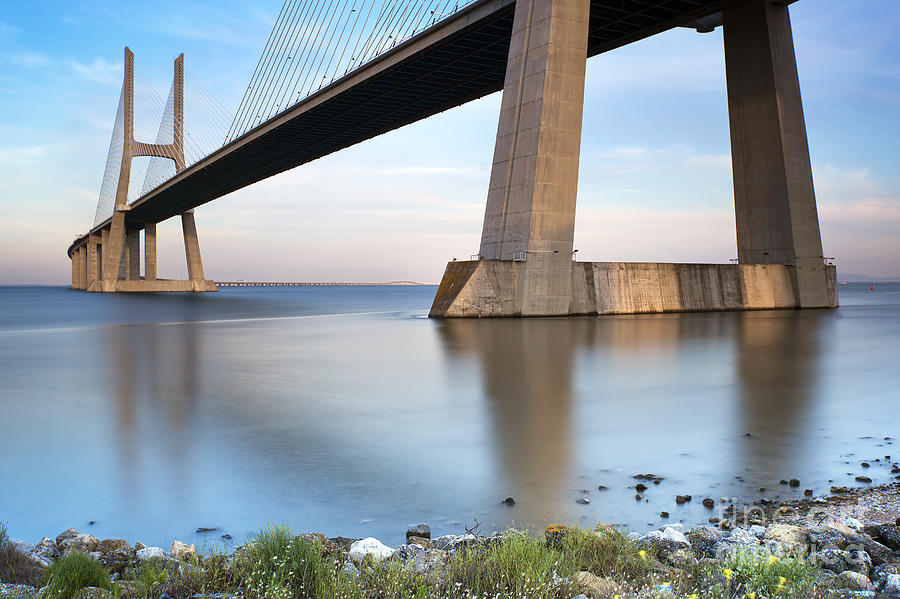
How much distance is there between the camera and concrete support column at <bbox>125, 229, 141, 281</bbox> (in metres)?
83.9

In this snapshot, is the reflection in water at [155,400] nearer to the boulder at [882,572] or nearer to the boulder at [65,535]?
the boulder at [65,535]

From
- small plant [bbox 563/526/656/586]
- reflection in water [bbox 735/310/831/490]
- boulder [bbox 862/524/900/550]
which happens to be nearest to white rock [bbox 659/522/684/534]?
small plant [bbox 563/526/656/586]

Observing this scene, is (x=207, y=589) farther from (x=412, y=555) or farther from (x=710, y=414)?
(x=710, y=414)

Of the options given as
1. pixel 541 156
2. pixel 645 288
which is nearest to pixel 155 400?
pixel 541 156

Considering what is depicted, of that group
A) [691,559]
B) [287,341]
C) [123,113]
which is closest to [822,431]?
[691,559]

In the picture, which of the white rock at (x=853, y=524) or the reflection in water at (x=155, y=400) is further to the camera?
the reflection in water at (x=155, y=400)

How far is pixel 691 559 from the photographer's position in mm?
2836

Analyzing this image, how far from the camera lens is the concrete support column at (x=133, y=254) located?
83.9 metres

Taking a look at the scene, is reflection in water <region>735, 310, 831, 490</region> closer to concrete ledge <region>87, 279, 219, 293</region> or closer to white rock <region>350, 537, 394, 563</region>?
white rock <region>350, 537, 394, 563</region>

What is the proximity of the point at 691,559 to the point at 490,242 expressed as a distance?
18094 mm

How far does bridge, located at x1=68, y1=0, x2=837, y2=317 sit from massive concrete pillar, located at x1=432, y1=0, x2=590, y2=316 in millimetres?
40

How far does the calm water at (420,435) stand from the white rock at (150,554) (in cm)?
39

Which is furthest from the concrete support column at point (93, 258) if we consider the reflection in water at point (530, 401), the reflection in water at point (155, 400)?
the reflection in water at point (530, 401)

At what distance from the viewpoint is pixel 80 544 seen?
311cm
